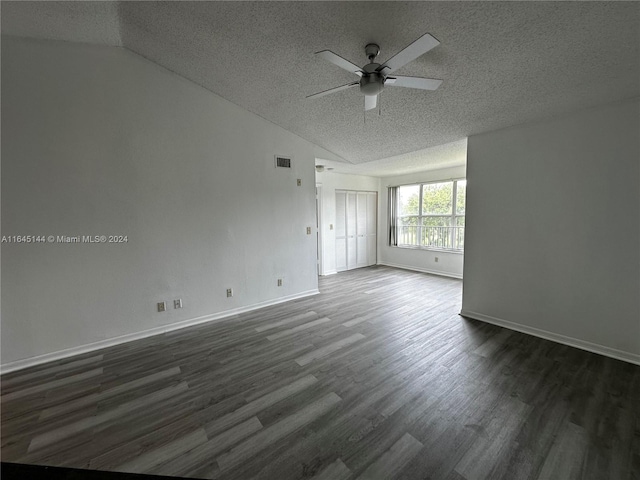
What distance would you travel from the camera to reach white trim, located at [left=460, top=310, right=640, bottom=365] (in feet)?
8.12

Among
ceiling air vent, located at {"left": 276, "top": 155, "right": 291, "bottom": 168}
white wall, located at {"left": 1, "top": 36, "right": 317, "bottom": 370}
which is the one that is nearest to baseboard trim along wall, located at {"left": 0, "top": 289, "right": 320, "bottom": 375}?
white wall, located at {"left": 1, "top": 36, "right": 317, "bottom": 370}

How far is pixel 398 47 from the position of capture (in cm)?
225

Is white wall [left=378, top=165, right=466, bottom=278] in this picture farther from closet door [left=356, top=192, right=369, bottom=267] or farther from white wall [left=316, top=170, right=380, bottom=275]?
white wall [left=316, top=170, right=380, bottom=275]

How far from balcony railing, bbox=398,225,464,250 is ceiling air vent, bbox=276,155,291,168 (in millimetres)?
3937

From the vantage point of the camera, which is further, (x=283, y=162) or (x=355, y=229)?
(x=355, y=229)

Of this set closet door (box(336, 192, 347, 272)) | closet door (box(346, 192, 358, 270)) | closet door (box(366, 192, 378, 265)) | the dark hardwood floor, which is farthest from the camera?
closet door (box(366, 192, 378, 265))

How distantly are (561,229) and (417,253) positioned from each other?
3765 millimetres

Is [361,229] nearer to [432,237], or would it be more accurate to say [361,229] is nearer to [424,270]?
[432,237]

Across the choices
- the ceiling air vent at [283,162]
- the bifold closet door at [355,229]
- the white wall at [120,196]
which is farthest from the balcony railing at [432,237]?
the white wall at [120,196]

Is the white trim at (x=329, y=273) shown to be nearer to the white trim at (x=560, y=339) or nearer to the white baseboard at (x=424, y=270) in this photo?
the white baseboard at (x=424, y=270)

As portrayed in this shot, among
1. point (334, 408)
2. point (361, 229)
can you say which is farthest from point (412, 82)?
point (361, 229)

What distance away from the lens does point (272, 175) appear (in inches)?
159

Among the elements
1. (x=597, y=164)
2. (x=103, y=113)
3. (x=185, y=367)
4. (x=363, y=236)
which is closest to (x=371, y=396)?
(x=185, y=367)

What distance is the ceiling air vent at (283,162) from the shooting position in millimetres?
4083
